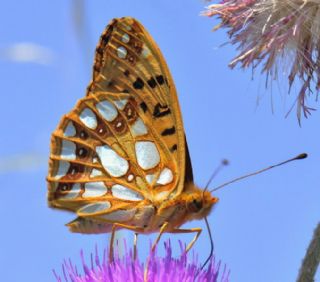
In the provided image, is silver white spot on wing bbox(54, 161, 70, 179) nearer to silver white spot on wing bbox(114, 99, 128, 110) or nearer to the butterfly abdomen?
the butterfly abdomen

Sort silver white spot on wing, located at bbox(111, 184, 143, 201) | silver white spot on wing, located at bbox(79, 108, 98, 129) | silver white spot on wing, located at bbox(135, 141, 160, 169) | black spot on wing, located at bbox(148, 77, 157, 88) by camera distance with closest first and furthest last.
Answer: silver white spot on wing, located at bbox(111, 184, 143, 201)
silver white spot on wing, located at bbox(135, 141, 160, 169)
black spot on wing, located at bbox(148, 77, 157, 88)
silver white spot on wing, located at bbox(79, 108, 98, 129)

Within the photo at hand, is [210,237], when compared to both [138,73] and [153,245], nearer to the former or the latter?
[153,245]

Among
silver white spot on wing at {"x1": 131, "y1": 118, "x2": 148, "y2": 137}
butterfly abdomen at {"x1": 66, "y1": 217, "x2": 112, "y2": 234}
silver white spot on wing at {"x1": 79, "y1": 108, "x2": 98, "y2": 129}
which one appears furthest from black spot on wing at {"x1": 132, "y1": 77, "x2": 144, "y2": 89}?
butterfly abdomen at {"x1": 66, "y1": 217, "x2": 112, "y2": 234}

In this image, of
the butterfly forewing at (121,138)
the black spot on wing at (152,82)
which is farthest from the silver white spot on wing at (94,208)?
the black spot on wing at (152,82)

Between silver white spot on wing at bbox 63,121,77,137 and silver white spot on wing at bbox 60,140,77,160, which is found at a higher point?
silver white spot on wing at bbox 63,121,77,137

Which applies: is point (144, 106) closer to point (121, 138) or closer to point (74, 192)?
point (121, 138)

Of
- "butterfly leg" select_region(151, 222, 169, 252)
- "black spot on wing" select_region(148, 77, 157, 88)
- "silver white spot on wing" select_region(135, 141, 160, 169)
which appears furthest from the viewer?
"black spot on wing" select_region(148, 77, 157, 88)
